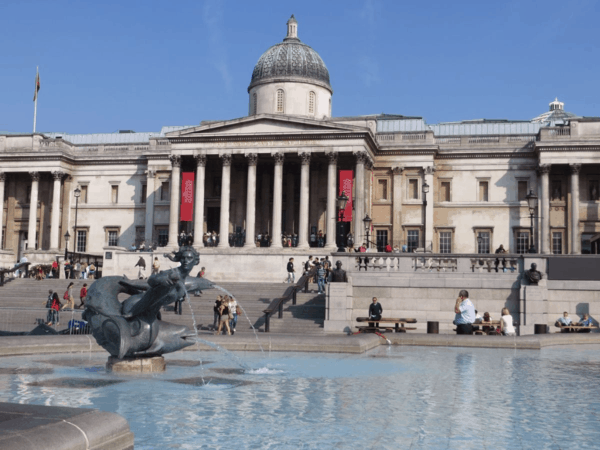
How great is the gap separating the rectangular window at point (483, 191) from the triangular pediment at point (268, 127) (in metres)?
11.8

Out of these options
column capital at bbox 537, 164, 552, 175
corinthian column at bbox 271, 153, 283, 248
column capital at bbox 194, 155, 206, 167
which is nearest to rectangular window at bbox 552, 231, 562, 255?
column capital at bbox 537, 164, 552, 175

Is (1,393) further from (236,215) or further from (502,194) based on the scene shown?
(502,194)

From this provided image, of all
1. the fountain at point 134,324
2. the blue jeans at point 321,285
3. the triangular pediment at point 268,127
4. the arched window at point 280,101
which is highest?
the arched window at point 280,101

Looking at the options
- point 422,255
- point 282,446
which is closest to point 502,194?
point 422,255

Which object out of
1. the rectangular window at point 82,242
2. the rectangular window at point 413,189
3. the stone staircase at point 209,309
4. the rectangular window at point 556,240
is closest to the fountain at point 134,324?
the stone staircase at point 209,309

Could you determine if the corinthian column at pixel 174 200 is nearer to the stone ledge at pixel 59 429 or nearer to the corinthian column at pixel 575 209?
the corinthian column at pixel 575 209

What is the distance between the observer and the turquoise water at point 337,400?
25.6 feet

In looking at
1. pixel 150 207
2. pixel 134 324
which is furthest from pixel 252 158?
pixel 134 324

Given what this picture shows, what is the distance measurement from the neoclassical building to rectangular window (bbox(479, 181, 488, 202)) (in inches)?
4.9

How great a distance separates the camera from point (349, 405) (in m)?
9.62

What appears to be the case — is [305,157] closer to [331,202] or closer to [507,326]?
[331,202]

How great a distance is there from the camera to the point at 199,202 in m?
49.8

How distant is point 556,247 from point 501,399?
44.8 m

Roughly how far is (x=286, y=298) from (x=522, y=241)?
94.7 feet
